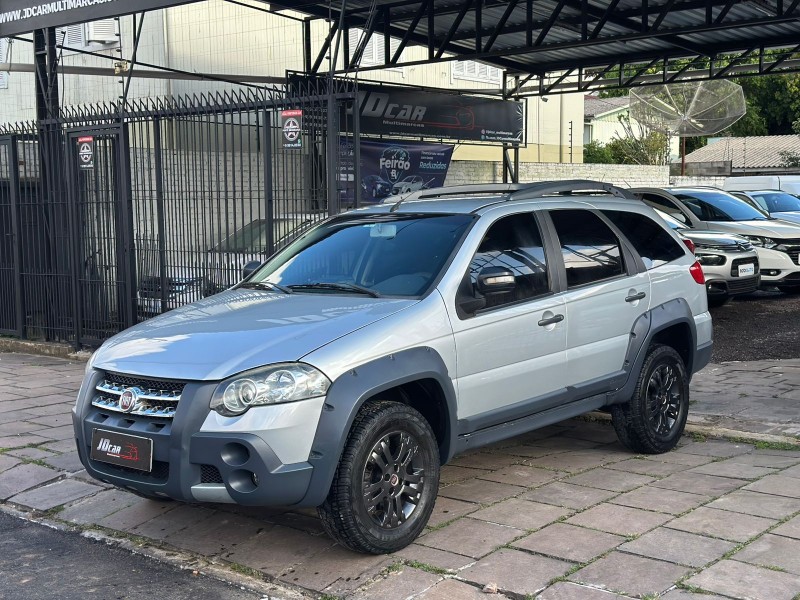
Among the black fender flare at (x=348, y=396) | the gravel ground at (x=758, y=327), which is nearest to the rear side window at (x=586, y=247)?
the black fender flare at (x=348, y=396)

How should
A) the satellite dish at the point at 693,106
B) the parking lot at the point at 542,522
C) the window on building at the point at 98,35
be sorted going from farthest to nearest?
the satellite dish at the point at 693,106 → the window on building at the point at 98,35 → the parking lot at the point at 542,522

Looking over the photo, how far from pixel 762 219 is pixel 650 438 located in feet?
32.3

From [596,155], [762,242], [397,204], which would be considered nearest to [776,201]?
[762,242]

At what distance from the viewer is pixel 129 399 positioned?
4.55m

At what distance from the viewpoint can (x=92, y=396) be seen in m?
4.80

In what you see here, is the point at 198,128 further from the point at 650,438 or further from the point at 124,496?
the point at 650,438

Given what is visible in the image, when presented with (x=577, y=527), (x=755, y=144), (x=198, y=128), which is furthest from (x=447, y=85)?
(x=755, y=144)

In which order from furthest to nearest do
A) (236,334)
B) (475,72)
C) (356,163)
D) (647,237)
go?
(475,72)
(356,163)
(647,237)
(236,334)

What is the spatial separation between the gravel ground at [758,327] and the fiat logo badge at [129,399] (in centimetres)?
709

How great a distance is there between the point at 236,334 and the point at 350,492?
97cm

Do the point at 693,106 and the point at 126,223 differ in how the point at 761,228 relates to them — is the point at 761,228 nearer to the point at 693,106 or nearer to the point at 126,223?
the point at 126,223

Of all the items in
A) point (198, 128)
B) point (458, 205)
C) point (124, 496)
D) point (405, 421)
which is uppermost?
point (198, 128)

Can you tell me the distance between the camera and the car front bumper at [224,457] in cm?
418

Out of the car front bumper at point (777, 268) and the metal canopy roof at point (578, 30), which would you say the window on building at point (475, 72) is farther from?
the car front bumper at point (777, 268)
